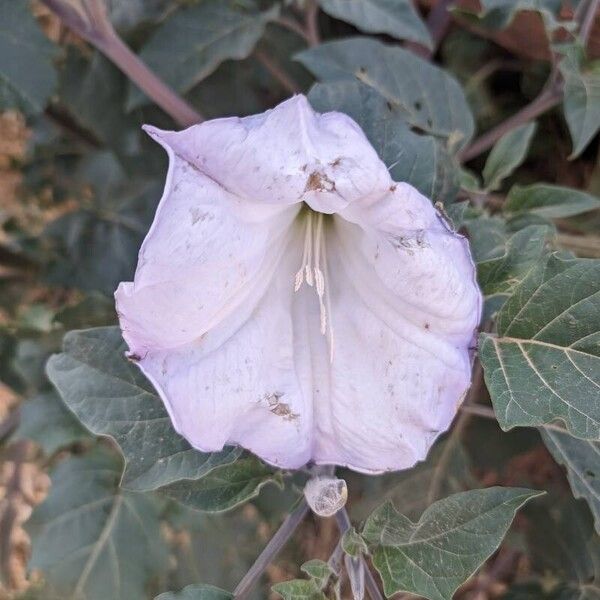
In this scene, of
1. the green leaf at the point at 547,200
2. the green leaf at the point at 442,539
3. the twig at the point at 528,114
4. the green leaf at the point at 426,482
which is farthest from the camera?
the green leaf at the point at 426,482

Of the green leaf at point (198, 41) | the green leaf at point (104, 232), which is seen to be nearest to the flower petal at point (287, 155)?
the green leaf at point (198, 41)

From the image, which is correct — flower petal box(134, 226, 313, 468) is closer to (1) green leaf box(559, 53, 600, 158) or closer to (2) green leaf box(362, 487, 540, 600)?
(2) green leaf box(362, 487, 540, 600)

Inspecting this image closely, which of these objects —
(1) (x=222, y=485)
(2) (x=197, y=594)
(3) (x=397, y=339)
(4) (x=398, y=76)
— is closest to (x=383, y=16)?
(4) (x=398, y=76)

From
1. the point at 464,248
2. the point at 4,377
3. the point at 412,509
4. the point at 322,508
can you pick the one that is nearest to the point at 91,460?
the point at 4,377

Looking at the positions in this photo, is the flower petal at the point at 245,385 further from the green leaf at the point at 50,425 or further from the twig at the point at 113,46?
the green leaf at the point at 50,425

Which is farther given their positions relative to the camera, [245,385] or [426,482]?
[426,482]

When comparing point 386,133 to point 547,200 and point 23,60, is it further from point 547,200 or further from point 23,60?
point 23,60
